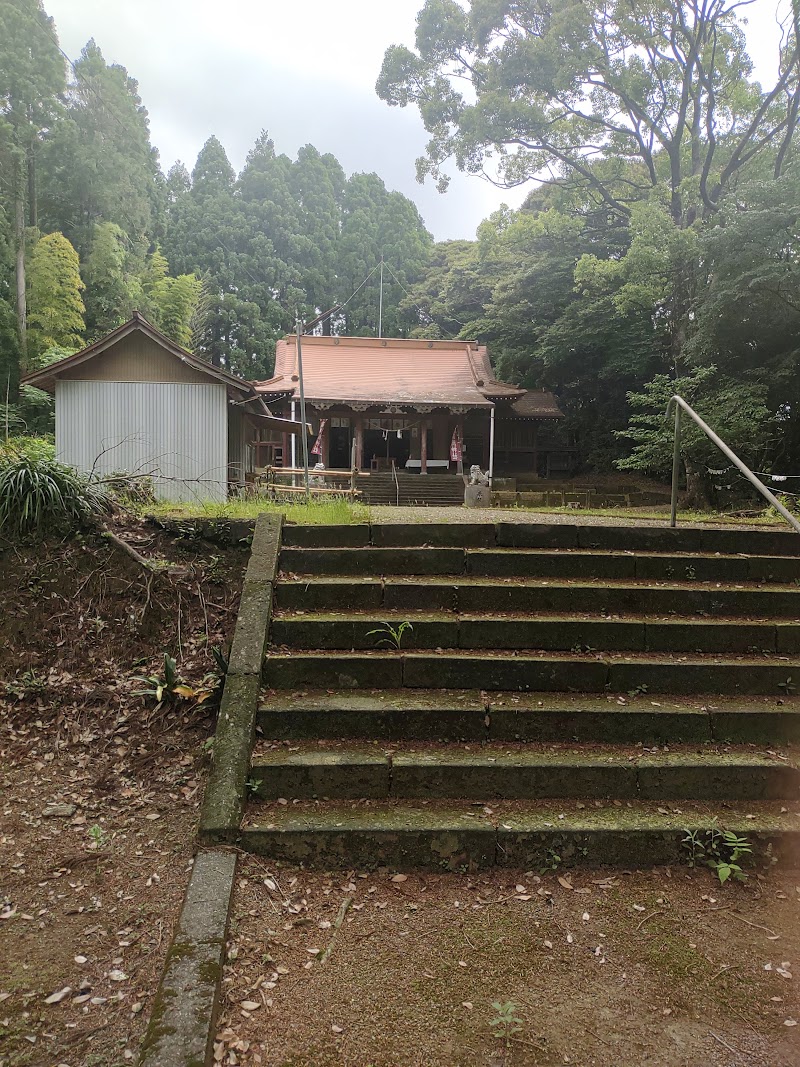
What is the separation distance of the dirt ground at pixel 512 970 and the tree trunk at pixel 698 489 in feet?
51.2

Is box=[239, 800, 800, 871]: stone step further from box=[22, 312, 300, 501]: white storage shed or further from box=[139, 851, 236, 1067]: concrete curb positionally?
box=[22, 312, 300, 501]: white storage shed

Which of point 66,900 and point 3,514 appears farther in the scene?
point 3,514

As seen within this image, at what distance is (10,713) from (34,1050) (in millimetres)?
2231

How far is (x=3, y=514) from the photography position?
14.4ft

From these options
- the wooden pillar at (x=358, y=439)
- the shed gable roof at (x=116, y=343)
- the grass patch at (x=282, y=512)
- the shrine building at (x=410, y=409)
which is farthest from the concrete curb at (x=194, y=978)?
the wooden pillar at (x=358, y=439)

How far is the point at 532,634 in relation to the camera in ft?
12.0

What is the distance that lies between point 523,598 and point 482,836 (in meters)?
1.61

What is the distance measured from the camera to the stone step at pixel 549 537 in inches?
171

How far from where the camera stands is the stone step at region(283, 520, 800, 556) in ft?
14.3

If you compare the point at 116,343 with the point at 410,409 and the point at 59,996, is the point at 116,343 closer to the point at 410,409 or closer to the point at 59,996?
the point at 59,996

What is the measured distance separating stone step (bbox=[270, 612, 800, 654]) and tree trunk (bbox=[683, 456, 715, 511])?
14.1 meters

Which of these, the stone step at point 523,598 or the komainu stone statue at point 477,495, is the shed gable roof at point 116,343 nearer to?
the komainu stone statue at point 477,495

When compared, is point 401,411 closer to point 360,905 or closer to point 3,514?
point 3,514

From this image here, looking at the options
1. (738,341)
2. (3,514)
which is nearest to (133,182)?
(738,341)
